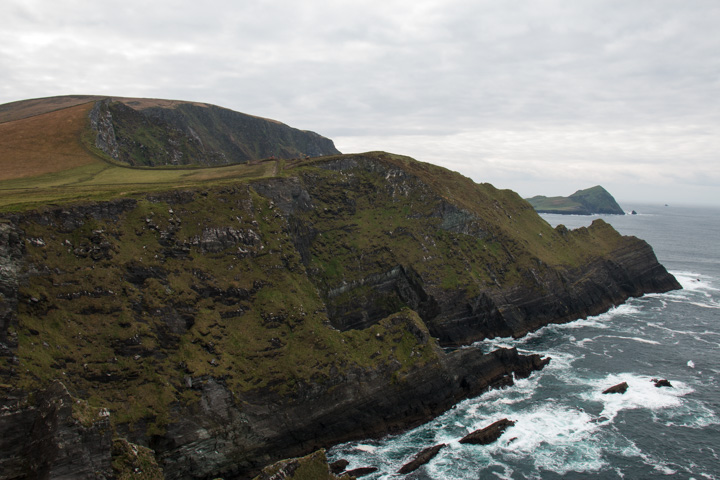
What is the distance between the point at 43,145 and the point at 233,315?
67.7 m

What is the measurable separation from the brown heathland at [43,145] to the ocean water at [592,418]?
74376mm

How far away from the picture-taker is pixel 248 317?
54969 millimetres

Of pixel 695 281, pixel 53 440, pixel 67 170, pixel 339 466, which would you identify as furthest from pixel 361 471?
pixel 695 281

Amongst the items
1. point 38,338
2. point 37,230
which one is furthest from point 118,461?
point 37,230

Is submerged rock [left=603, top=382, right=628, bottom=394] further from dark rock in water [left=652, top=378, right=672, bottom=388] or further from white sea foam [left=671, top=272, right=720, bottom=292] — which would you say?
white sea foam [left=671, top=272, right=720, bottom=292]

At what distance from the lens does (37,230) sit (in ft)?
152

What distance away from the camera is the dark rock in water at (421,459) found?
44.2 metres

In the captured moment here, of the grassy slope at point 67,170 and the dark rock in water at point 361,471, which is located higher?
the grassy slope at point 67,170

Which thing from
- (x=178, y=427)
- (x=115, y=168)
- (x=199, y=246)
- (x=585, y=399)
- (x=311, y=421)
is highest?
(x=115, y=168)

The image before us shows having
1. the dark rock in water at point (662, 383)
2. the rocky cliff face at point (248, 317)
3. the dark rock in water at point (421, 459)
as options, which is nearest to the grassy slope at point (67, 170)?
the rocky cliff face at point (248, 317)

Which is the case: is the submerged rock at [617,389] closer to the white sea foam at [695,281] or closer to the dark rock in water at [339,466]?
the dark rock in water at [339,466]

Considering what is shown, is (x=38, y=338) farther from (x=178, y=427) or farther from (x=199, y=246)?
(x=199, y=246)

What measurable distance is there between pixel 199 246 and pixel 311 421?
2863cm

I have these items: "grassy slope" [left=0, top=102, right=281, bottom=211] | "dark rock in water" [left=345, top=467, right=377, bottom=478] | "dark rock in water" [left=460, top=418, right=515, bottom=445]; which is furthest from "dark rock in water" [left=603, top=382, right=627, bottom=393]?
"grassy slope" [left=0, top=102, right=281, bottom=211]
